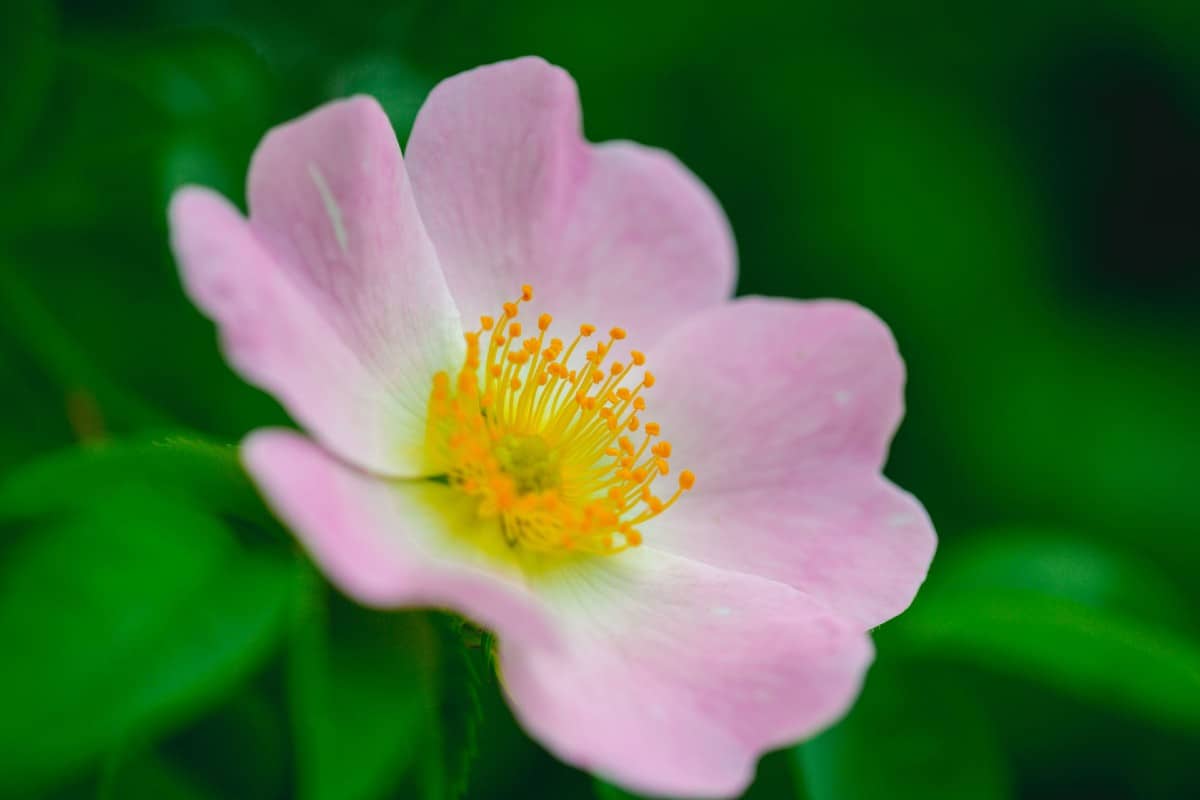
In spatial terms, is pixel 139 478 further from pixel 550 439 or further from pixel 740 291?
pixel 740 291

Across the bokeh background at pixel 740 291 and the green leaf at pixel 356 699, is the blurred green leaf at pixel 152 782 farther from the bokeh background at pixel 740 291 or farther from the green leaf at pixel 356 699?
the green leaf at pixel 356 699

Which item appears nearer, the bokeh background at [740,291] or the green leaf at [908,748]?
the bokeh background at [740,291]

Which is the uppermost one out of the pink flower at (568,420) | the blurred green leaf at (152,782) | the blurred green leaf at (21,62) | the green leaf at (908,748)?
the blurred green leaf at (21,62)

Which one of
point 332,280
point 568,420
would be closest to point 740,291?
point 568,420

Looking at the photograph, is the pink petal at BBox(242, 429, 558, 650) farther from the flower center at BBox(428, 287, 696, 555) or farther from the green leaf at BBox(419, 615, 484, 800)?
the flower center at BBox(428, 287, 696, 555)

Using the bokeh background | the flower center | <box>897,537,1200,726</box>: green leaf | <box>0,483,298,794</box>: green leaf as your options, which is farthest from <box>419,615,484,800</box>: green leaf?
<box>897,537,1200,726</box>: green leaf

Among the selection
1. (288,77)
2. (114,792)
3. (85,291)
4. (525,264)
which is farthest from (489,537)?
(288,77)

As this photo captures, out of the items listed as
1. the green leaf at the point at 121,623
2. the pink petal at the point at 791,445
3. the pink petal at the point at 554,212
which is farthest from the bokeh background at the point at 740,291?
the pink petal at the point at 554,212
